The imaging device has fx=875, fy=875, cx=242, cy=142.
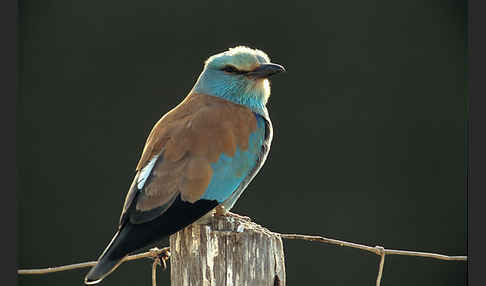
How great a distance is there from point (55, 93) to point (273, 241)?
254 cm

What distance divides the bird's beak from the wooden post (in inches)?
37.0

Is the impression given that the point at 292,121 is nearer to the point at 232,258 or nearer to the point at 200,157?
the point at 200,157

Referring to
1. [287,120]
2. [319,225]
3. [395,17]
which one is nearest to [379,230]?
[319,225]

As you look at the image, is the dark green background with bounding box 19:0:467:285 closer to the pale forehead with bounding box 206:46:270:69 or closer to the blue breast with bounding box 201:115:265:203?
the pale forehead with bounding box 206:46:270:69

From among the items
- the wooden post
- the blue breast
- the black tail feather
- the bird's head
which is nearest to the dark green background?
the bird's head

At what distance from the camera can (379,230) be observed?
14.2 ft

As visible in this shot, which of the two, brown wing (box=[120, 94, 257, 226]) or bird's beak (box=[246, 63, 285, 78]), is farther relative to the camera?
bird's beak (box=[246, 63, 285, 78])

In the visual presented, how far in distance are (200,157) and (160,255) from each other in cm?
32

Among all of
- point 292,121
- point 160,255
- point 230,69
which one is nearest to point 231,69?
point 230,69

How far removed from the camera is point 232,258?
2.16 m

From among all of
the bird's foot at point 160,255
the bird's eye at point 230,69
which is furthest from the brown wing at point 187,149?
the bird's eye at point 230,69

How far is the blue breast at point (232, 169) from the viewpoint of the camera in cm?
260

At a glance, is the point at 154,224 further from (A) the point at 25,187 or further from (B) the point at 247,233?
(A) the point at 25,187

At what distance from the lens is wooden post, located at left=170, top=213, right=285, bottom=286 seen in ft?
7.07
